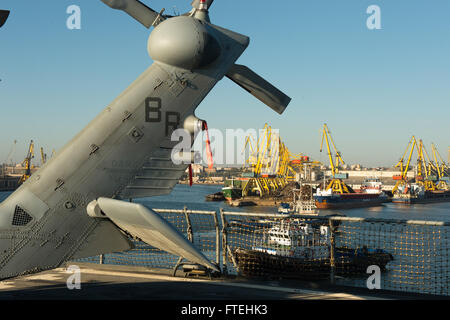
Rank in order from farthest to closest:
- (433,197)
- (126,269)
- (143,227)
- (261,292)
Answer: (433,197) < (126,269) < (261,292) < (143,227)

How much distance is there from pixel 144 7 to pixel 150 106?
1678 millimetres

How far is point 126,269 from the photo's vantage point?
11070 millimetres

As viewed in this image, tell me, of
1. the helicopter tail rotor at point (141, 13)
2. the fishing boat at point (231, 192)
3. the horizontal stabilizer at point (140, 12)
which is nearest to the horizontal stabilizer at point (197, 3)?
the helicopter tail rotor at point (141, 13)

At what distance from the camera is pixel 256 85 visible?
25.2ft

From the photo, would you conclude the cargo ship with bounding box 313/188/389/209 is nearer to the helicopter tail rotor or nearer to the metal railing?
the metal railing

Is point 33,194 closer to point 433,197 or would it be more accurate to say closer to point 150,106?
point 150,106

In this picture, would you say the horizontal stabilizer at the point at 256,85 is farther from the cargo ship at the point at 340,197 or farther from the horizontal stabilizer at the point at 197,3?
the cargo ship at the point at 340,197

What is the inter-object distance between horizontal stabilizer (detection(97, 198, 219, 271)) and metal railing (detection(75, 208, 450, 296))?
3.04 ft

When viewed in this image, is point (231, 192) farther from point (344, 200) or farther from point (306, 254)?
point (306, 254)

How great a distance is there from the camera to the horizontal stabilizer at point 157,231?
4.92m

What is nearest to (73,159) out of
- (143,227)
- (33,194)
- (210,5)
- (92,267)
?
(33,194)

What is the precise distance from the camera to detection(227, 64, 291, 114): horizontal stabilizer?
25.1 feet

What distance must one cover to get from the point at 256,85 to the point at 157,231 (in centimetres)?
365

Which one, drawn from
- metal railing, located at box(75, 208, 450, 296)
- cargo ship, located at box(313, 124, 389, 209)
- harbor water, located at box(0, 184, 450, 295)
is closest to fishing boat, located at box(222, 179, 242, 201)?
cargo ship, located at box(313, 124, 389, 209)
